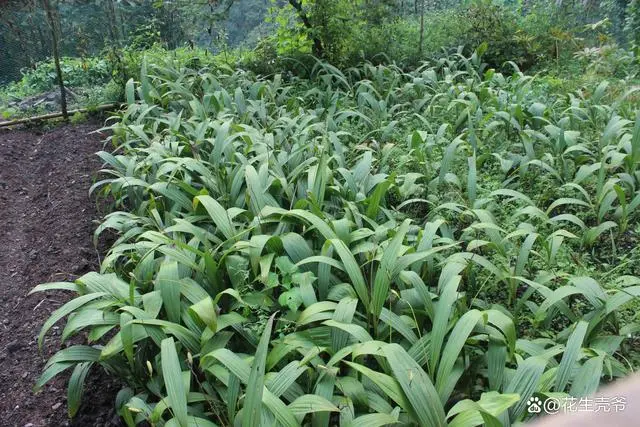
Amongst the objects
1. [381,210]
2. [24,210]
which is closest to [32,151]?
[24,210]

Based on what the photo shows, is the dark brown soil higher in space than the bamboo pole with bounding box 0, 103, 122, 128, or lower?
lower

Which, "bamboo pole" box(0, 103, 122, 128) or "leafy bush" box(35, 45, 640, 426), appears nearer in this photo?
"leafy bush" box(35, 45, 640, 426)

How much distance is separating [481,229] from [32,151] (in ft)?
12.7

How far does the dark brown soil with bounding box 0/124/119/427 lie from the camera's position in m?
1.92

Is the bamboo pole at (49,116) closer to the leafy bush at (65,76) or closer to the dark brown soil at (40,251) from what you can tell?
the dark brown soil at (40,251)

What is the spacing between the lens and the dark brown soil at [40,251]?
1.92m

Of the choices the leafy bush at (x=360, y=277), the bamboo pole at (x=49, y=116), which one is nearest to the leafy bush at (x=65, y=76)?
the bamboo pole at (x=49, y=116)

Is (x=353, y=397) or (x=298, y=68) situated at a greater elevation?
(x=298, y=68)

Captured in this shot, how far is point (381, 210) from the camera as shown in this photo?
8.84ft

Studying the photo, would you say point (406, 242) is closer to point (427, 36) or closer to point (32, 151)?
point (32, 151)

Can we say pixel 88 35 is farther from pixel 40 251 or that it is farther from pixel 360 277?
pixel 360 277

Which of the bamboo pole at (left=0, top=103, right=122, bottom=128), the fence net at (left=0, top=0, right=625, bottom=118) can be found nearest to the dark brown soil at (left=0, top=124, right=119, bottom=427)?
the bamboo pole at (left=0, top=103, right=122, bottom=128)

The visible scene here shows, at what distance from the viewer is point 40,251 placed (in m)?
2.98

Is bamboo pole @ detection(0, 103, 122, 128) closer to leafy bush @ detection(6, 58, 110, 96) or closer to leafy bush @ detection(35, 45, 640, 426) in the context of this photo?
leafy bush @ detection(6, 58, 110, 96)
